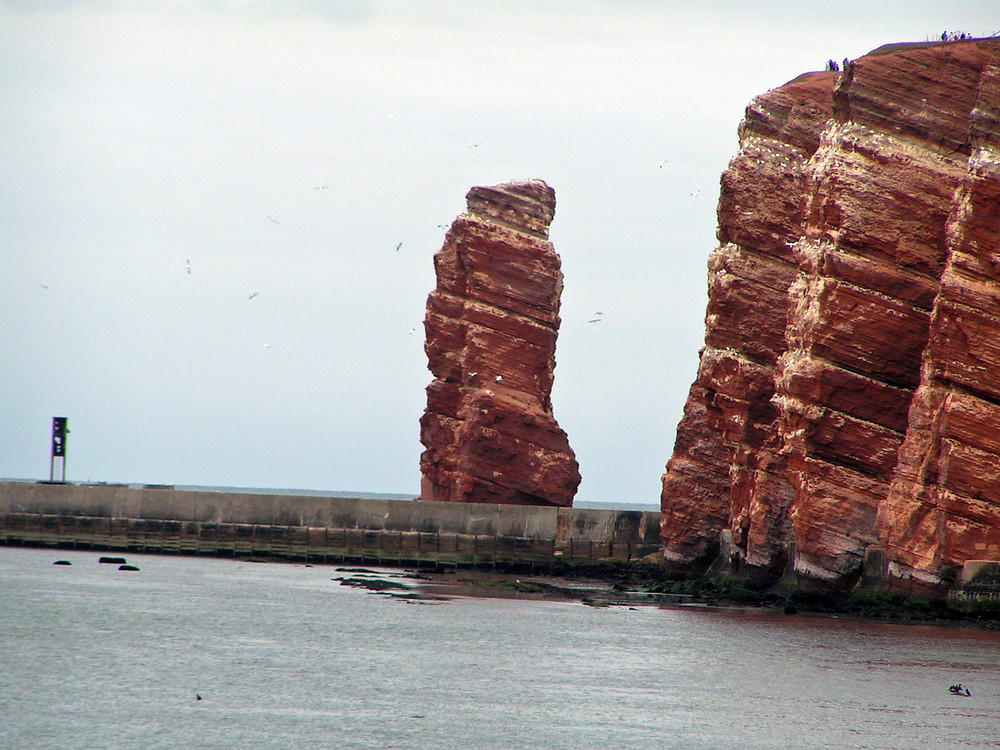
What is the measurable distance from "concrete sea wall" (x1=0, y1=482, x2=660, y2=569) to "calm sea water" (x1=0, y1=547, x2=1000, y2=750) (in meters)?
10.7

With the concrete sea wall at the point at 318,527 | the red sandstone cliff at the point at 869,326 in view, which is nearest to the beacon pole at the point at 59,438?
the concrete sea wall at the point at 318,527

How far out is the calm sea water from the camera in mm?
18969

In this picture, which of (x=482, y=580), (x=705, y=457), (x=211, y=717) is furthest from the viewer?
(x=705, y=457)

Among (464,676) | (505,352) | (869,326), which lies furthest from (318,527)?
(464,676)

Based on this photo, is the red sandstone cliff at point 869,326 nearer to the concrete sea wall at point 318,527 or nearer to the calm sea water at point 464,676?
the calm sea water at point 464,676

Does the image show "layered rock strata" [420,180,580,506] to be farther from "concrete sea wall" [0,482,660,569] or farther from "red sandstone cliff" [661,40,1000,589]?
"red sandstone cliff" [661,40,1000,589]

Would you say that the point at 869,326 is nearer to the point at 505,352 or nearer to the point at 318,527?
the point at 505,352

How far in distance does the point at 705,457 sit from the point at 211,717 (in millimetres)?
28457

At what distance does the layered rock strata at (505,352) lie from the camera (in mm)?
49281

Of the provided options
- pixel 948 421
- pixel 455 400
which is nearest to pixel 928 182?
pixel 948 421

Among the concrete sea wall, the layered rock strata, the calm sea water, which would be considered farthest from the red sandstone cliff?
the layered rock strata

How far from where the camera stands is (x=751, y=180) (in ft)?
143

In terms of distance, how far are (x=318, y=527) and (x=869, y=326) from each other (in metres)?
20.8

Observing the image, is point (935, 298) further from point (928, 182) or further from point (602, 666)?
point (602, 666)
